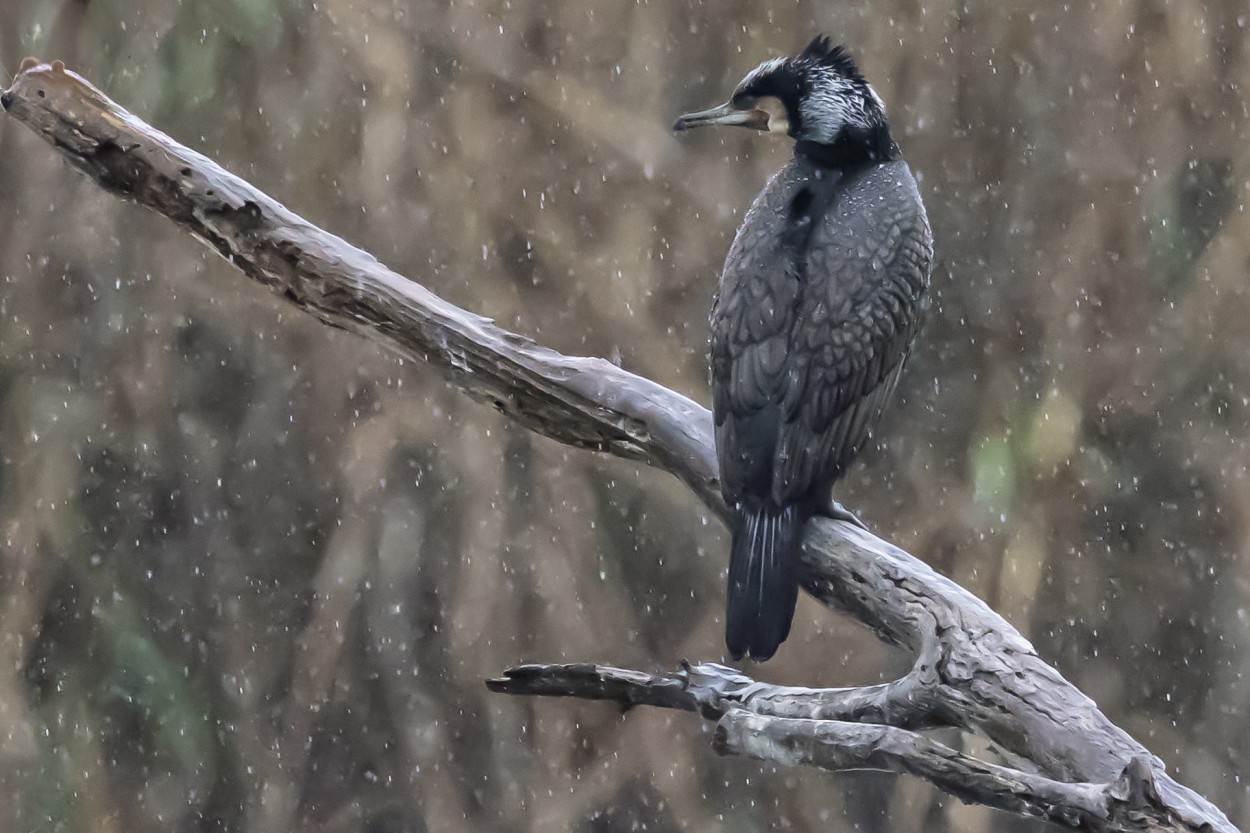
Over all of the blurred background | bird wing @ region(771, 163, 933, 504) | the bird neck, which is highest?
the bird neck

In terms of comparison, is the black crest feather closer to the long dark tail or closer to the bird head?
the bird head

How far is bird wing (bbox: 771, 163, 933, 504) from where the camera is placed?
170 centimetres

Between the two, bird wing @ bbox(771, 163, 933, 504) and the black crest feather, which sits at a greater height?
the black crest feather

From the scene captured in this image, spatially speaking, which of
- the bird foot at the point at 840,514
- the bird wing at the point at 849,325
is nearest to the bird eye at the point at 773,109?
the bird wing at the point at 849,325

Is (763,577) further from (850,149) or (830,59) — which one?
(830,59)

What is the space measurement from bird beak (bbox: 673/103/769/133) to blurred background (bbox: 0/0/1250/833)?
122 cm

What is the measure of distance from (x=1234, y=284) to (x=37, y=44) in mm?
2567

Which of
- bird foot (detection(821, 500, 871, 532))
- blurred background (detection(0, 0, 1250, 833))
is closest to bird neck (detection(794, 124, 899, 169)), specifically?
bird foot (detection(821, 500, 871, 532))

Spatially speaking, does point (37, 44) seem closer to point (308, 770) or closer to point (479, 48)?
point (479, 48)

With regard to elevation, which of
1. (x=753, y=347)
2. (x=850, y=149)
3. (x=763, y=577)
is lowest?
(x=763, y=577)

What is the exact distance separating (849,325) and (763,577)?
1.09 ft

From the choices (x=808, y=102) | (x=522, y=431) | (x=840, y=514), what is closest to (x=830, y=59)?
(x=808, y=102)

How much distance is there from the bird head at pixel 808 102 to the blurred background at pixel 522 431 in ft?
3.99

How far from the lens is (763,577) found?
1638 millimetres
